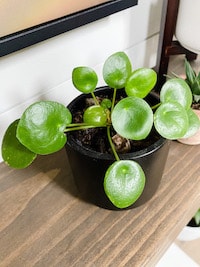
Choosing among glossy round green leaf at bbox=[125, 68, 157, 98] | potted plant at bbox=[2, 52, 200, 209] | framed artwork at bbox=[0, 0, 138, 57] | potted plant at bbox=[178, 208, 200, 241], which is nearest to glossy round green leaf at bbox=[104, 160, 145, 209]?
potted plant at bbox=[2, 52, 200, 209]

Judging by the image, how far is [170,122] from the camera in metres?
0.40

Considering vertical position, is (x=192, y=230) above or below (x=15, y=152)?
below

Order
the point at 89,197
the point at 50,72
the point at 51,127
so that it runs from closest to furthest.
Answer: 1. the point at 51,127
2. the point at 89,197
3. the point at 50,72

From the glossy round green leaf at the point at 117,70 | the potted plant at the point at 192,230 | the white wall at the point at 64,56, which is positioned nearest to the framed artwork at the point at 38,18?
the white wall at the point at 64,56

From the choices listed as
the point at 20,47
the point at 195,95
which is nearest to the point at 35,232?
the point at 20,47

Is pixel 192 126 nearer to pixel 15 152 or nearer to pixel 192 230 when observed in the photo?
pixel 15 152

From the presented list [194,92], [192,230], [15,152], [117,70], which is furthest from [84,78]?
[192,230]

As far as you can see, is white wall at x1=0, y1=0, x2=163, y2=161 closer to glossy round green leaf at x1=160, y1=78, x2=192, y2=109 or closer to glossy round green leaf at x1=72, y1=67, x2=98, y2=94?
glossy round green leaf at x1=72, y1=67, x2=98, y2=94

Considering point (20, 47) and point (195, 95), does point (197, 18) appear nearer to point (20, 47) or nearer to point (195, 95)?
point (195, 95)

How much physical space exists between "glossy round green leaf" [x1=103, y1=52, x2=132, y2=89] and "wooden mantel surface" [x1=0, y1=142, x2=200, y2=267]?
0.22 meters

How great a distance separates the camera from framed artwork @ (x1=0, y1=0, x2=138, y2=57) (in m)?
0.47

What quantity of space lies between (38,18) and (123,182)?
32 centimetres

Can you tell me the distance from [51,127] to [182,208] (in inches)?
10.9

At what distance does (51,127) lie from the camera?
1.31 feet
